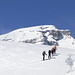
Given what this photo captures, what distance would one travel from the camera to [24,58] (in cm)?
3031

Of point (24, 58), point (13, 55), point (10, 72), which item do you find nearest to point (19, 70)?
point (10, 72)

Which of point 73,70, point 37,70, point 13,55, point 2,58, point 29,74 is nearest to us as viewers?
point 73,70

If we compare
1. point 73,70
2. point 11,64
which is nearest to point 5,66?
point 11,64

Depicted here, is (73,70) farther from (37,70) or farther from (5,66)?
(5,66)

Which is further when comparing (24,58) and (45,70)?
(24,58)

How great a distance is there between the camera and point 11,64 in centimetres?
2652

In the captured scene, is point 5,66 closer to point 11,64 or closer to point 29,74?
point 11,64

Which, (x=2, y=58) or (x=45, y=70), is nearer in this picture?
(x=45, y=70)

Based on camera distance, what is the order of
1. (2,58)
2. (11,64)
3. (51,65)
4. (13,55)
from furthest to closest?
(13,55) → (2,58) → (11,64) → (51,65)

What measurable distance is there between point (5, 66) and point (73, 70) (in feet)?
46.5

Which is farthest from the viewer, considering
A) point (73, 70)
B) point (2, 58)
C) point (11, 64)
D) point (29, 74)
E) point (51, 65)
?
point (2, 58)

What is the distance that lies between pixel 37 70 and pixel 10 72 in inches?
91.9

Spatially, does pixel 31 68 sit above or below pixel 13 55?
below

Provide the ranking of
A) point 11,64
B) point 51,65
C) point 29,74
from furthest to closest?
point 11,64, point 51,65, point 29,74
